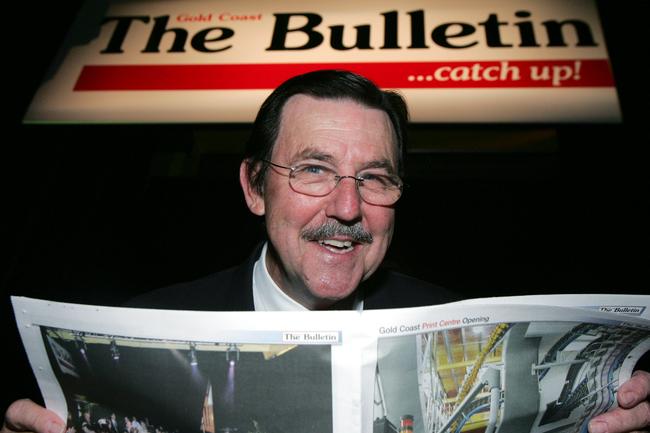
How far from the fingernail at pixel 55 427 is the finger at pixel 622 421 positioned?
3.29 ft

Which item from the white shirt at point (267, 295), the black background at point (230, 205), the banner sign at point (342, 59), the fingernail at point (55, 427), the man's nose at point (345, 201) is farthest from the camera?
the black background at point (230, 205)

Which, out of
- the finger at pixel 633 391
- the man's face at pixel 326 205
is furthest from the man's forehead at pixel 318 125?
the finger at pixel 633 391

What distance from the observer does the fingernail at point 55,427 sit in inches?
27.3

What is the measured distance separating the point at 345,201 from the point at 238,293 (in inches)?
18.5

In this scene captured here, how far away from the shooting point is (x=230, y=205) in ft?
6.95

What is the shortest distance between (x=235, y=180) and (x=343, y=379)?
170cm

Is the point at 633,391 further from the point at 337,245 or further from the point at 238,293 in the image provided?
the point at 238,293

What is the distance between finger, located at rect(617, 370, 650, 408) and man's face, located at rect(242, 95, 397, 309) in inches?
23.2

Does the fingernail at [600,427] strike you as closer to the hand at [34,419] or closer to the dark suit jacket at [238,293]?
the dark suit jacket at [238,293]

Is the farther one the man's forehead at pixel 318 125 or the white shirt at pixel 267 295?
the white shirt at pixel 267 295

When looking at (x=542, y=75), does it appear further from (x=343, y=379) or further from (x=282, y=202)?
(x=343, y=379)

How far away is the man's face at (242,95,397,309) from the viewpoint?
985 millimetres

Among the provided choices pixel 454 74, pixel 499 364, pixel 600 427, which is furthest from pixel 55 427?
pixel 454 74

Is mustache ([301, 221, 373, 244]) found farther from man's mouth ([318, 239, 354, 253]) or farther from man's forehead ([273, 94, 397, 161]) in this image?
man's forehead ([273, 94, 397, 161])
